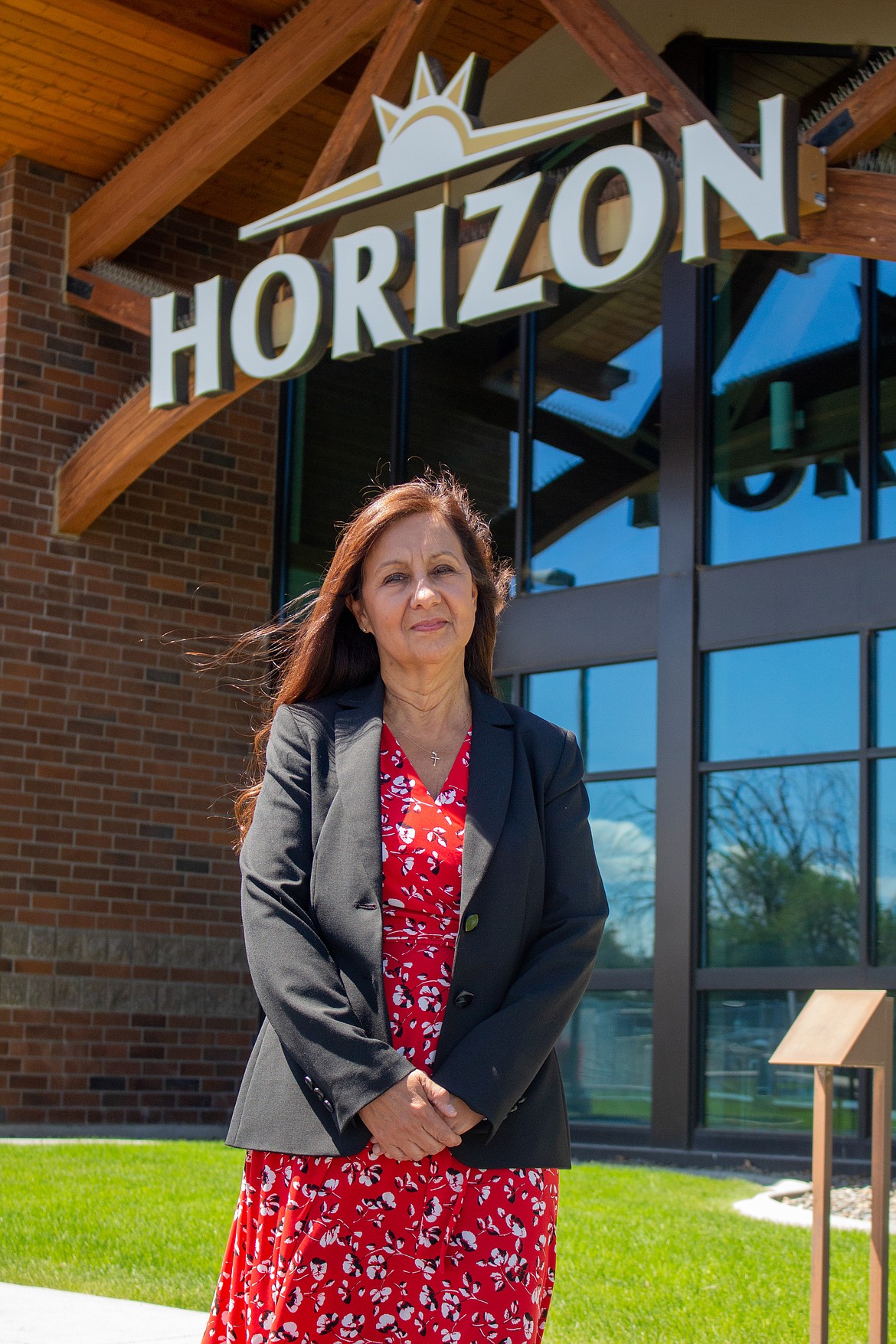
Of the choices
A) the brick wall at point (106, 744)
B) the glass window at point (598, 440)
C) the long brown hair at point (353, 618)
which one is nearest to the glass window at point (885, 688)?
the glass window at point (598, 440)

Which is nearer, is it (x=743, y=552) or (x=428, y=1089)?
(x=428, y=1089)

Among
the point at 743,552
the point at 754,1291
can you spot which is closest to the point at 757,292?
the point at 743,552

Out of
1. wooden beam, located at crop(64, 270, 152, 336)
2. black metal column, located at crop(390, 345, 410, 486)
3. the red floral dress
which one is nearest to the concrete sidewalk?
the red floral dress

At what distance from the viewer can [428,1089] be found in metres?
2.25

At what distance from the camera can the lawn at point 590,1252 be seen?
488cm

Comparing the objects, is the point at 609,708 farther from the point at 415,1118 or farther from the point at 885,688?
the point at 415,1118

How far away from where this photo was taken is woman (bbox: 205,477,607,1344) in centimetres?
227

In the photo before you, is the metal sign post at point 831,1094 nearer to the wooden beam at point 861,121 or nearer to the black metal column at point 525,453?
the wooden beam at point 861,121

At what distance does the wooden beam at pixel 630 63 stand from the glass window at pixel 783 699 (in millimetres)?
3293

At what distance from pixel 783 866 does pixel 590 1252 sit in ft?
13.9

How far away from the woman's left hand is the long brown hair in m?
0.66

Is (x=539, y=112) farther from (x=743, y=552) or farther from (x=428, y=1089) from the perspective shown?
(x=428, y=1089)

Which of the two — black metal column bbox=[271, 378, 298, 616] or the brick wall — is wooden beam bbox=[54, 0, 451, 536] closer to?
the brick wall

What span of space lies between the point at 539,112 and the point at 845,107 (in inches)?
171
